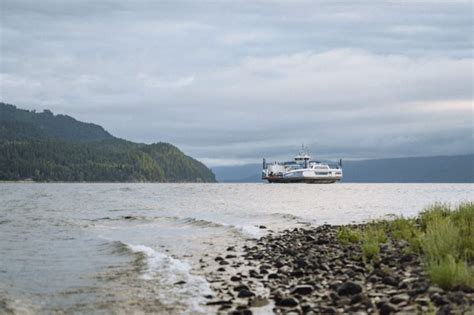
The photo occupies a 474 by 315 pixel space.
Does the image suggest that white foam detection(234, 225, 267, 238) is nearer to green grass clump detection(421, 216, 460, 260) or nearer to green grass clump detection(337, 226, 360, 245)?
green grass clump detection(337, 226, 360, 245)

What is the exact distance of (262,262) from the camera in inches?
818

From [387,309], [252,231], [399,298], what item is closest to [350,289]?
[399,298]

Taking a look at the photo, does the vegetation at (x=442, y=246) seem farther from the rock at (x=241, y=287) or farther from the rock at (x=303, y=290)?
the rock at (x=241, y=287)

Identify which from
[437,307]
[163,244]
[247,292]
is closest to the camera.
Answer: [437,307]

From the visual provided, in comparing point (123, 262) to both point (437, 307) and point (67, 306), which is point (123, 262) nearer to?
point (67, 306)

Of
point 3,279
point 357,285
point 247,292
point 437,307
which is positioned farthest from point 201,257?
point 437,307

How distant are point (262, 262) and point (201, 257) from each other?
3.79 meters

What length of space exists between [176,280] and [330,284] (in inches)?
211

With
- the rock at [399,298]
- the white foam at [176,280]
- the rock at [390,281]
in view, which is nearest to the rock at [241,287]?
the white foam at [176,280]

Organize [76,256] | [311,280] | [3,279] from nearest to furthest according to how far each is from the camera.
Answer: [311,280]
[3,279]
[76,256]

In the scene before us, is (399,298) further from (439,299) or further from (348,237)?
(348,237)

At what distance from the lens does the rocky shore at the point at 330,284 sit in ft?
40.4

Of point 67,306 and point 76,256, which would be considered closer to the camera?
point 67,306

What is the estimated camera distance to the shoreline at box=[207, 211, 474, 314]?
1235 cm
